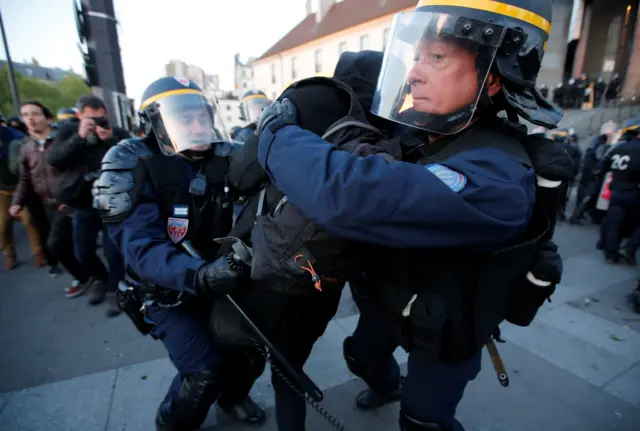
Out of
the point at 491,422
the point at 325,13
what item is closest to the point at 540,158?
the point at 491,422

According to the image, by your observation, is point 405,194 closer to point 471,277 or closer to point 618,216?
point 471,277

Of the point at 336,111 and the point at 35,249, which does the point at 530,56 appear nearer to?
the point at 336,111

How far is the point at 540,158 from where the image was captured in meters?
1.04

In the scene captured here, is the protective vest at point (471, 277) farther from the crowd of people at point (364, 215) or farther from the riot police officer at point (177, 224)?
the riot police officer at point (177, 224)

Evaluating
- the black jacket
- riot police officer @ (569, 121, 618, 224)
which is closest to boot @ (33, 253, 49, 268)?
the black jacket

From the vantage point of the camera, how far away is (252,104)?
612 cm

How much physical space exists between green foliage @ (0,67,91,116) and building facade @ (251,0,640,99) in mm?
19763

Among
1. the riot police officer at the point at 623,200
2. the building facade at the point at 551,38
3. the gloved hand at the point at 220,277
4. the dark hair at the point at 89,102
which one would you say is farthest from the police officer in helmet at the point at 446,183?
the building facade at the point at 551,38

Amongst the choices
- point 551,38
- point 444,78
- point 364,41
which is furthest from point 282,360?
point 364,41

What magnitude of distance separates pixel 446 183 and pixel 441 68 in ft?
1.48

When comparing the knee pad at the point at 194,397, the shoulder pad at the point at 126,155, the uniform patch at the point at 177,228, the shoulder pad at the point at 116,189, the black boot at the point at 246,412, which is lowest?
the black boot at the point at 246,412

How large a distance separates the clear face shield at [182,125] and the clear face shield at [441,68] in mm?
1078

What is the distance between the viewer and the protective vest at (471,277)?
1059 mm

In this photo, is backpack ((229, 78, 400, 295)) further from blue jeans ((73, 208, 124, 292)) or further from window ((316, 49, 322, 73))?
window ((316, 49, 322, 73))
